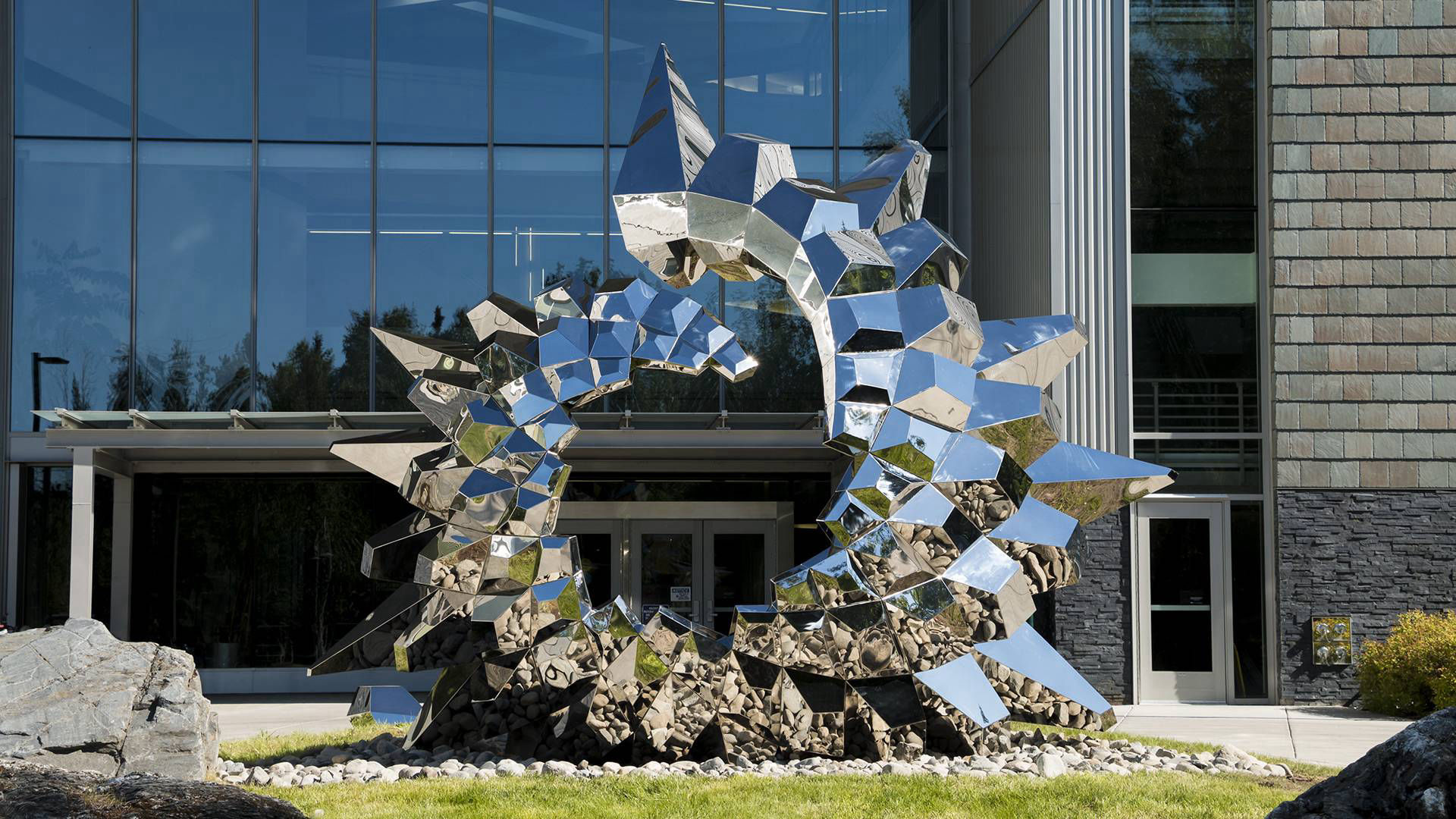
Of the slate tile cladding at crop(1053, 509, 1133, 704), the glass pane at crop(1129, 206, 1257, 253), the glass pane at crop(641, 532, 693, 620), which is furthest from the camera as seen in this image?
the glass pane at crop(641, 532, 693, 620)

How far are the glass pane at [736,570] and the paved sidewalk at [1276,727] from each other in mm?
6379

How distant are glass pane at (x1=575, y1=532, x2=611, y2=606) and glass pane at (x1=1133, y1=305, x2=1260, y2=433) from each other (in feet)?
26.1

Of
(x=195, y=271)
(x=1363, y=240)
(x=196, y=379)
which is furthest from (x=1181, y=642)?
(x=195, y=271)

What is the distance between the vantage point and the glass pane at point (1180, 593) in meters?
14.8

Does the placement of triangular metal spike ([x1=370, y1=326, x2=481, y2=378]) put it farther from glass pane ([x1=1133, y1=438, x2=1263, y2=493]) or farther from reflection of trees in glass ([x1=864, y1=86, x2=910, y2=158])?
reflection of trees in glass ([x1=864, y1=86, x2=910, y2=158])

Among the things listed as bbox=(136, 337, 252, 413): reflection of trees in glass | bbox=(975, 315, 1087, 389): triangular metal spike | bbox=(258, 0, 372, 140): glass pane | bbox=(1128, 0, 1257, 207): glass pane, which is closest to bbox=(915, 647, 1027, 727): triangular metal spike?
bbox=(975, 315, 1087, 389): triangular metal spike

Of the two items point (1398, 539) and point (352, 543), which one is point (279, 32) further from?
point (1398, 539)

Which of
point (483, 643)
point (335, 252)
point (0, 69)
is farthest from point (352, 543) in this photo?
point (483, 643)

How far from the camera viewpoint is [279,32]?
714 inches

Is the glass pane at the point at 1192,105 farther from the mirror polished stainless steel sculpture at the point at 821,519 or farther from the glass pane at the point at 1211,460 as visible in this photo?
the mirror polished stainless steel sculpture at the point at 821,519

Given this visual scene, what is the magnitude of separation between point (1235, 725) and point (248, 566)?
12.9 m

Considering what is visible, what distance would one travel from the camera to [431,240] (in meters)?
18.1

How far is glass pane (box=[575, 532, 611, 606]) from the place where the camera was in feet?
62.8

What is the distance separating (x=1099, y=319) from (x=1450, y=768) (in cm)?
1182
